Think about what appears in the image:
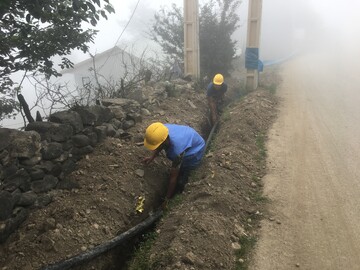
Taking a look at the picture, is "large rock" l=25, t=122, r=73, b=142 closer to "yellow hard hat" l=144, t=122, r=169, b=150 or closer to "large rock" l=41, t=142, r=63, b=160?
"large rock" l=41, t=142, r=63, b=160

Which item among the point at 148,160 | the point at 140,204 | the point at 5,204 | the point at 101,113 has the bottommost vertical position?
the point at 140,204

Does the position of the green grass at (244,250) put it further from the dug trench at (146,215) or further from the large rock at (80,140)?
the large rock at (80,140)

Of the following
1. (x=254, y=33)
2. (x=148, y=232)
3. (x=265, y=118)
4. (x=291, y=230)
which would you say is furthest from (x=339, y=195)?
(x=254, y=33)

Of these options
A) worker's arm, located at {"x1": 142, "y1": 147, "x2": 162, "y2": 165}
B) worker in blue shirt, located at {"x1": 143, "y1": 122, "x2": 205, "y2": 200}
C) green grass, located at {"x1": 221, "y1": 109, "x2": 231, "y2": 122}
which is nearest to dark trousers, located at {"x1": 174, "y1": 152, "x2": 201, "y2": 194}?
worker in blue shirt, located at {"x1": 143, "y1": 122, "x2": 205, "y2": 200}

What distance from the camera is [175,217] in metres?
5.01

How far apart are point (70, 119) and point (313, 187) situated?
432 centimetres

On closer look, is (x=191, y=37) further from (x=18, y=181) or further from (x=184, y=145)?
(x=18, y=181)

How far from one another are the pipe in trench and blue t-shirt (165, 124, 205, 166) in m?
1.01

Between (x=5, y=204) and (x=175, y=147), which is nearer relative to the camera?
(x=5, y=204)

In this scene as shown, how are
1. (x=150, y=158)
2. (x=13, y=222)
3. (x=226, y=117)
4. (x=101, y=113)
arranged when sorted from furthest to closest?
(x=226, y=117) < (x=101, y=113) < (x=150, y=158) < (x=13, y=222)

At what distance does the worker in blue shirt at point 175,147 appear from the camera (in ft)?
18.1

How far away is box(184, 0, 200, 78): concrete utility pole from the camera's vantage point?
11125 millimetres

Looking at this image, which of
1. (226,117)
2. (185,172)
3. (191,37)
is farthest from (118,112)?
(191,37)

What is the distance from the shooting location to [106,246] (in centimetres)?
453
